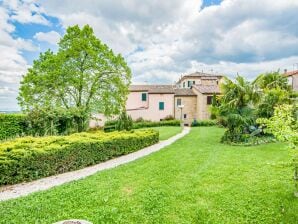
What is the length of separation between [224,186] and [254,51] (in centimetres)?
1419

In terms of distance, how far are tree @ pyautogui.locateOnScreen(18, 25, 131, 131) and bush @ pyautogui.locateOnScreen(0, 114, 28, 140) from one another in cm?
115

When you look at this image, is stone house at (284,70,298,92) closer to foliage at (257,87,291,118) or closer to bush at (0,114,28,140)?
foliage at (257,87,291,118)

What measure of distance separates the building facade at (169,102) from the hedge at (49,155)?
826 inches

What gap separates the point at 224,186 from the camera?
5992 millimetres

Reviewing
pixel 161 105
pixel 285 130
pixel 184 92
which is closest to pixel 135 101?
pixel 161 105

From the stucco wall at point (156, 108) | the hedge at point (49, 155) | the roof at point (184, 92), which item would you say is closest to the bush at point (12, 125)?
the hedge at point (49, 155)

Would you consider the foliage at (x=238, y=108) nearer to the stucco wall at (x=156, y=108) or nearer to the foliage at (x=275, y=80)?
the foliage at (x=275, y=80)

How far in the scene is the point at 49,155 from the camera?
7723 mm

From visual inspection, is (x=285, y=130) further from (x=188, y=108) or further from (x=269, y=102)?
(x=188, y=108)

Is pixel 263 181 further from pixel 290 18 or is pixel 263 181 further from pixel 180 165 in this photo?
pixel 290 18

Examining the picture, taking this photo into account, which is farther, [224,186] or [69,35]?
[69,35]

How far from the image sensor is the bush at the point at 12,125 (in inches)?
605

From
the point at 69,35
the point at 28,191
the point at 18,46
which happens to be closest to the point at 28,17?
the point at 18,46

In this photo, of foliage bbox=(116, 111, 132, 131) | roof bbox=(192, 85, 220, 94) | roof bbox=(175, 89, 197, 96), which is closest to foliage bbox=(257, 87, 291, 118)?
foliage bbox=(116, 111, 132, 131)
